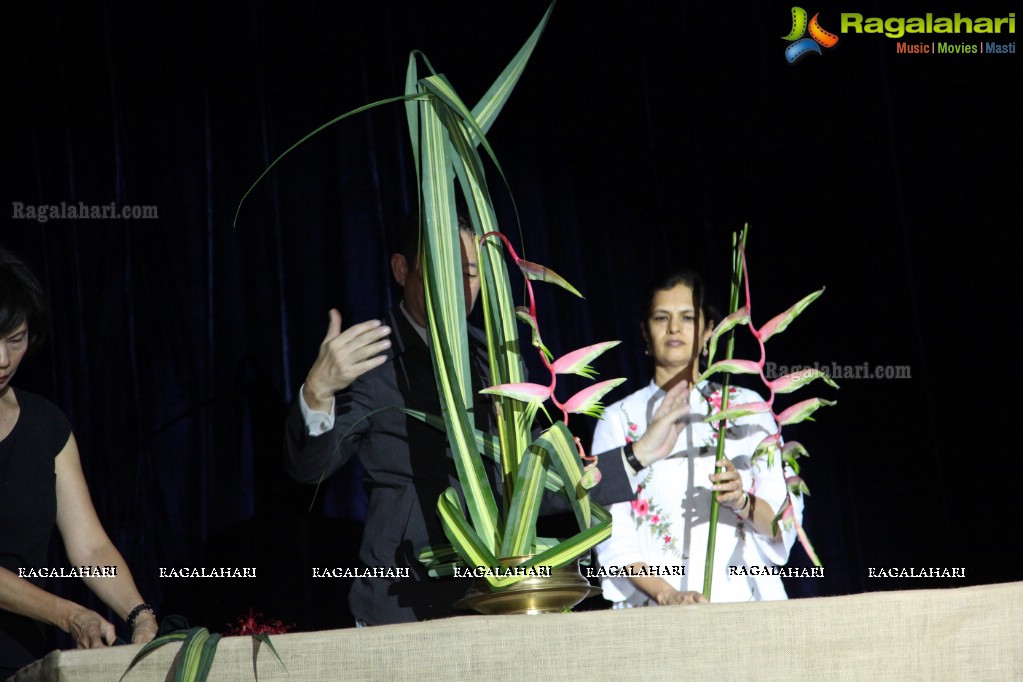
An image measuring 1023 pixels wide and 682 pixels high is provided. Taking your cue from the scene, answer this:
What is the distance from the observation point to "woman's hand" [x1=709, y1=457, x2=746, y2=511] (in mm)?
1460

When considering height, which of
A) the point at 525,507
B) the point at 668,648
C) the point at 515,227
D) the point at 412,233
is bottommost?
the point at 668,648

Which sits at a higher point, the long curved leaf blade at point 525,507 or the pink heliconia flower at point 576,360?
the pink heliconia flower at point 576,360

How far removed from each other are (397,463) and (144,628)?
580 mm

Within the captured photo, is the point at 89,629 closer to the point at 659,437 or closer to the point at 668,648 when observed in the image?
the point at 668,648

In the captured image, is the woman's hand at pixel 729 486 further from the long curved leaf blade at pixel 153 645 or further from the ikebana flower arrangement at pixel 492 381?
the long curved leaf blade at pixel 153 645

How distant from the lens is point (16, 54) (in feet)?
8.21

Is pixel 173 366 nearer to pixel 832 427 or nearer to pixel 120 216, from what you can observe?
pixel 120 216

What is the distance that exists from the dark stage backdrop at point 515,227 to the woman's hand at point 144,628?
3.42ft

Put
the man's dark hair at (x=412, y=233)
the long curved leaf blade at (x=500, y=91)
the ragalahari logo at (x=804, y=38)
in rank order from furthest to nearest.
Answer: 1. the ragalahari logo at (x=804, y=38)
2. the man's dark hair at (x=412, y=233)
3. the long curved leaf blade at (x=500, y=91)

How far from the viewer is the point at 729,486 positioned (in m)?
1.51

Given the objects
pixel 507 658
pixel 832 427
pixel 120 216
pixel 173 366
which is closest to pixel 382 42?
pixel 120 216

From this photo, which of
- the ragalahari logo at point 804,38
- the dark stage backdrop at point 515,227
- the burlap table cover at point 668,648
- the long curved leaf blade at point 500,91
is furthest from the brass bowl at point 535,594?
the ragalahari logo at point 804,38

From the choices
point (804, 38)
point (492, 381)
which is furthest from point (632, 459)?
point (804, 38)

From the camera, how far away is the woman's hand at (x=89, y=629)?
44.8 inches
